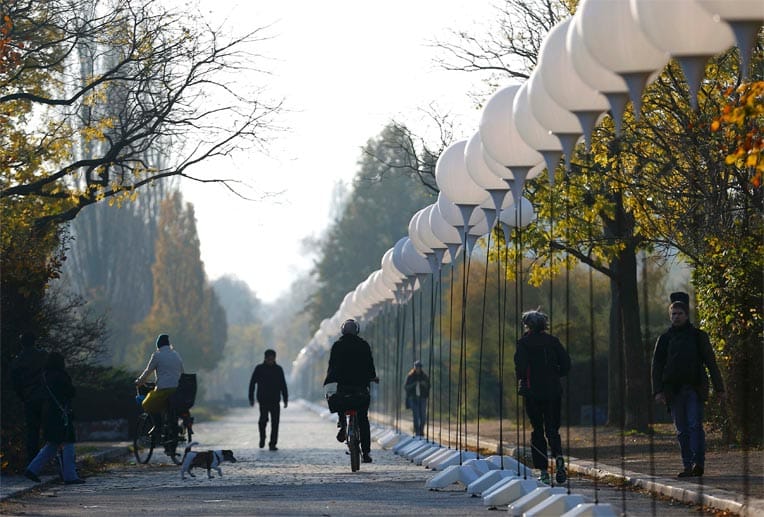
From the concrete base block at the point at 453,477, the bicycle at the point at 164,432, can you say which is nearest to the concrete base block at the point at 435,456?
the bicycle at the point at 164,432

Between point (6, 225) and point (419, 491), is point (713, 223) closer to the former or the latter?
point (419, 491)

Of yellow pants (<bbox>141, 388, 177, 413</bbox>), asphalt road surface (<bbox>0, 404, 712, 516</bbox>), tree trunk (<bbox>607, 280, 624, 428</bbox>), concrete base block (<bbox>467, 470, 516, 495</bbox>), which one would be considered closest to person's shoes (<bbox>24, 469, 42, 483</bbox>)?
asphalt road surface (<bbox>0, 404, 712, 516</bbox>)

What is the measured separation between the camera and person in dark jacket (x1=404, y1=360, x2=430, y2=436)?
105 feet

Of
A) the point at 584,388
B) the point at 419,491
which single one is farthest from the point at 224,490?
the point at 584,388

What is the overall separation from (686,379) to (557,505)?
3.91 metres

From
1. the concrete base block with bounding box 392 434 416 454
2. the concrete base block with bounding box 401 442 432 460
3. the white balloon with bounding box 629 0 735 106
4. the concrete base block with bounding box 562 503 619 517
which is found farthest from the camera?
the concrete base block with bounding box 392 434 416 454

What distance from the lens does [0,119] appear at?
21.5 metres

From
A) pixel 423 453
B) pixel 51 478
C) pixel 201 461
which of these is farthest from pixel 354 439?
pixel 51 478

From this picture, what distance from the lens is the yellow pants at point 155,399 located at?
2405 cm

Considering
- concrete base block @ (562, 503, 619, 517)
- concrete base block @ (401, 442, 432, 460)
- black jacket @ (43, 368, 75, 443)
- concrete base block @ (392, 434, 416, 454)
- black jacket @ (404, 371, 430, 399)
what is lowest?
concrete base block @ (562, 503, 619, 517)

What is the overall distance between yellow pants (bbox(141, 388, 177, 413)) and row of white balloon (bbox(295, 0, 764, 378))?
5.16 metres

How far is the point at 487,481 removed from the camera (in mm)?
16219

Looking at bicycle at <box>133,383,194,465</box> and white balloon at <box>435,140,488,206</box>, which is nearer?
white balloon at <box>435,140,488,206</box>

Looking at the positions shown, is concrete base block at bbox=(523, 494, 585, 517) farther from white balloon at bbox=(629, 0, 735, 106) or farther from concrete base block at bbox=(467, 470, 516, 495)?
white balloon at bbox=(629, 0, 735, 106)
